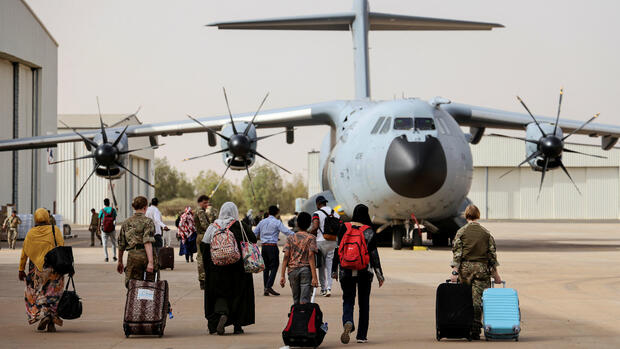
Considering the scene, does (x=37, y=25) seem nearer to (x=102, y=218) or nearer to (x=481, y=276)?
(x=102, y=218)

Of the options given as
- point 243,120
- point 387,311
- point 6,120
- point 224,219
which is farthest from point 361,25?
point 224,219

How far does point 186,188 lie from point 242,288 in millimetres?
97563

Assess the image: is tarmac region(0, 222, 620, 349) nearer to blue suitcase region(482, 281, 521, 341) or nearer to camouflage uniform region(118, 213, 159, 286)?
blue suitcase region(482, 281, 521, 341)

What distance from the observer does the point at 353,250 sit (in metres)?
8.16

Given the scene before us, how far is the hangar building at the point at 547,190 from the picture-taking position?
60.1 metres

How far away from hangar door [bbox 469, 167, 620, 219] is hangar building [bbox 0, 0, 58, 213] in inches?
1324

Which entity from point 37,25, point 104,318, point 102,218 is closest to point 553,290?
point 104,318

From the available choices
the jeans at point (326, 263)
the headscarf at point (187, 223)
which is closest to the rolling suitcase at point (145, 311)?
the jeans at point (326, 263)

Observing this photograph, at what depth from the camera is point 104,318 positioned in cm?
995

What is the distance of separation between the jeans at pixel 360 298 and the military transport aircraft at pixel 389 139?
1095 centimetres

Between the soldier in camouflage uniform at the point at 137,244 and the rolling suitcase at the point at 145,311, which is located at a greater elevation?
the soldier in camouflage uniform at the point at 137,244

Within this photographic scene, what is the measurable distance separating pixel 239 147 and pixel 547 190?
42931 millimetres

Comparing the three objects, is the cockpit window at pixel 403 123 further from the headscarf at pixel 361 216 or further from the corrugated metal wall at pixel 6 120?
the corrugated metal wall at pixel 6 120

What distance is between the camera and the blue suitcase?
816 cm
